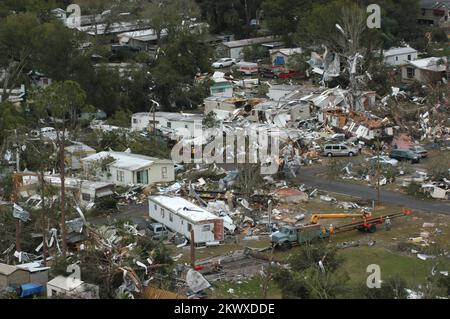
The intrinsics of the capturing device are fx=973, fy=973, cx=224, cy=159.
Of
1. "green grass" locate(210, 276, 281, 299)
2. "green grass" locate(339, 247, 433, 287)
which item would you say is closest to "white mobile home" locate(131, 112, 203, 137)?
"green grass" locate(339, 247, 433, 287)

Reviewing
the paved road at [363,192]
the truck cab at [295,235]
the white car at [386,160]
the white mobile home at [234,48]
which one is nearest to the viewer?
the truck cab at [295,235]

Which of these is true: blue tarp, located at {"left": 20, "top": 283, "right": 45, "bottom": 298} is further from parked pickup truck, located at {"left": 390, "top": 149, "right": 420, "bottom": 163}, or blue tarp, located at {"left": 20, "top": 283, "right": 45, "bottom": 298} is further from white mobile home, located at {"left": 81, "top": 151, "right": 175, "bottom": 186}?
parked pickup truck, located at {"left": 390, "top": 149, "right": 420, "bottom": 163}

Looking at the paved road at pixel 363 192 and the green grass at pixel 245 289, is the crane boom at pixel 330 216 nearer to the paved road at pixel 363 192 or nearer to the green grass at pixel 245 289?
the paved road at pixel 363 192

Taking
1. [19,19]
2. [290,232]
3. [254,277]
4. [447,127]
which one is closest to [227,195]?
[290,232]

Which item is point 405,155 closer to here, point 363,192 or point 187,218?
point 363,192

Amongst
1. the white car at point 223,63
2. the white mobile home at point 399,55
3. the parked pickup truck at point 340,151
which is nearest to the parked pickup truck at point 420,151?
the parked pickup truck at point 340,151
